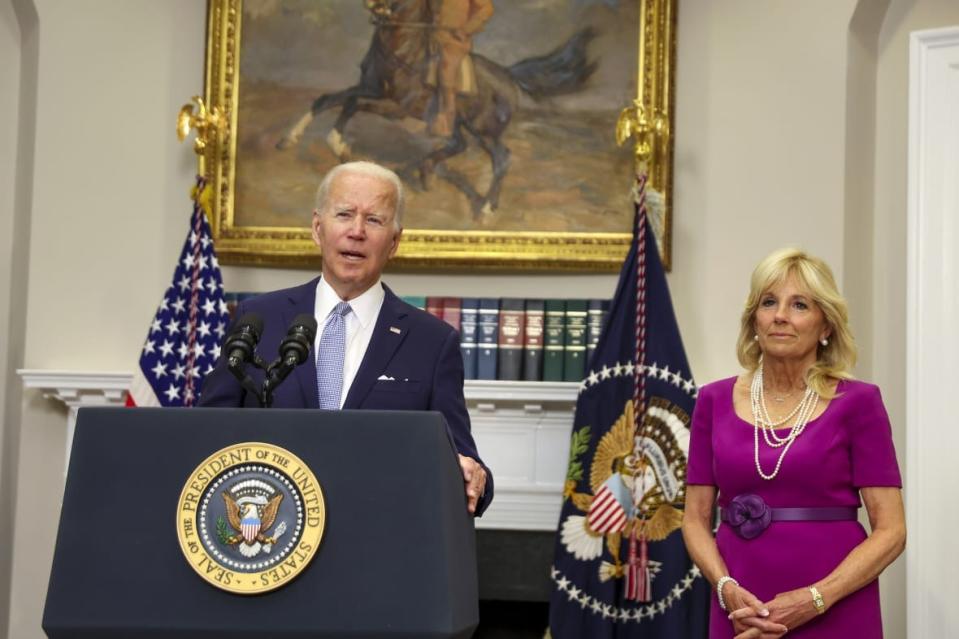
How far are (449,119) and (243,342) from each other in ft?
11.6

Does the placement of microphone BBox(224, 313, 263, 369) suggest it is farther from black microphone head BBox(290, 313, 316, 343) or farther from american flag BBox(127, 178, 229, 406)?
american flag BBox(127, 178, 229, 406)

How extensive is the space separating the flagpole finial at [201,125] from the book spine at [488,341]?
134cm

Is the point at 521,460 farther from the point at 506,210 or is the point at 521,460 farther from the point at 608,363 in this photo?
the point at 506,210

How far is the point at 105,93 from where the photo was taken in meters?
5.61

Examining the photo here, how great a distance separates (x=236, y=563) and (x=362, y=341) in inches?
35.0

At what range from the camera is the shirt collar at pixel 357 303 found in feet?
8.93

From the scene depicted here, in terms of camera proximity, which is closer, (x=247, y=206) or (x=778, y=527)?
(x=778, y=527)

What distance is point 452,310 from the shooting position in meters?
5.30

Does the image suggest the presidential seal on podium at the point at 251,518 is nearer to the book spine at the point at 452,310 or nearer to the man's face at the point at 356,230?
the man's face at the point at 356,230

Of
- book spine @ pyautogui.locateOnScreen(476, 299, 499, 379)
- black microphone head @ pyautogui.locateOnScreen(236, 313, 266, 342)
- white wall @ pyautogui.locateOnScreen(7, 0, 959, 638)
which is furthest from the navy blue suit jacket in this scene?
white wall @ pyautogui.locateOnScreen(7, 0, 959, 638)

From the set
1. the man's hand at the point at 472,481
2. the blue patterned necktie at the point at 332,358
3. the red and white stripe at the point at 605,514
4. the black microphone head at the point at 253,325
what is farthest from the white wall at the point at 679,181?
the black microphone head at the point at 253,325

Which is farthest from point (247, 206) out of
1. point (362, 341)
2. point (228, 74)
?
point (362, 341)

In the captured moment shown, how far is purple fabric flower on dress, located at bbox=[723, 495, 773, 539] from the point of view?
3.04 metres

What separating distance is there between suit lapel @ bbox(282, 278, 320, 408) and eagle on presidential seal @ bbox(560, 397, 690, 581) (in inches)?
91.8
